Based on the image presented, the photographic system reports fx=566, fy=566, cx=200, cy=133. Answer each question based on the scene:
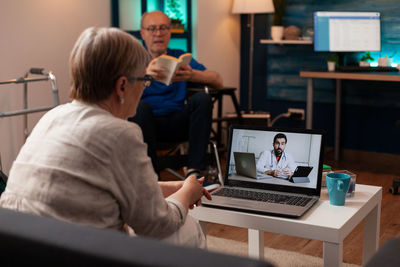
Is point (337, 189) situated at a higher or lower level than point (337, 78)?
lower

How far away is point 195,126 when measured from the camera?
351 cm

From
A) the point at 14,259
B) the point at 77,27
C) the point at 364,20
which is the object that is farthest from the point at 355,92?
the point at 14,259

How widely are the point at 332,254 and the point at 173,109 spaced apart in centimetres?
213

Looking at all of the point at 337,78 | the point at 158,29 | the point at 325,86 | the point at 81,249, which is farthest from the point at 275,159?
the point at 325,86

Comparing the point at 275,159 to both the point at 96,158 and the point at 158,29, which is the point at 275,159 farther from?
the point at 158,29

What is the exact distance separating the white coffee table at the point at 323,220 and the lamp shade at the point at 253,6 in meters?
2.90

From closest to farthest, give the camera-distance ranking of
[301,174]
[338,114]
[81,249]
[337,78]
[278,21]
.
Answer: [81,249] → [301,174] → [337,78] → [338,114] → [278,21]

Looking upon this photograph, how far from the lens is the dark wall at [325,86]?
4469 millimetres

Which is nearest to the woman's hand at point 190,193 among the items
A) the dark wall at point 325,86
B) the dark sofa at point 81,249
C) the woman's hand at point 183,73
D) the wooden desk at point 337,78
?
the dark sofa at point 81,249

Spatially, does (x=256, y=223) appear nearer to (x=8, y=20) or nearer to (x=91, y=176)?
(x=91, y=176)

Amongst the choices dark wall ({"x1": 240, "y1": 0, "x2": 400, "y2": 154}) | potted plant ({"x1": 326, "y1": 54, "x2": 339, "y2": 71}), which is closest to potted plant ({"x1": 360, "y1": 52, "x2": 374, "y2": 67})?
dark wall ({"x1": 240, "y1": 0, "x2": 400, "y2": 154})

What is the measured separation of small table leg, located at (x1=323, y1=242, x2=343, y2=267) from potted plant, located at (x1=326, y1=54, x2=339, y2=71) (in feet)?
9.68

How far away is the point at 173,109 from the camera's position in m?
3.60

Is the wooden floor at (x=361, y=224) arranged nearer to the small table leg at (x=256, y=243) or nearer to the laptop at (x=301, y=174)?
the small table leg at (x=256, y=243)
